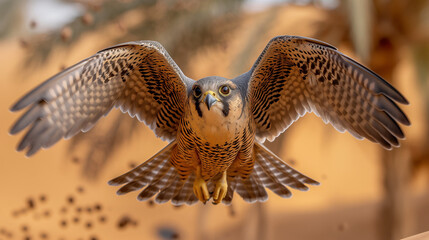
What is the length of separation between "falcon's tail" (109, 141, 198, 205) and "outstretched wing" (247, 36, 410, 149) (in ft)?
2.05

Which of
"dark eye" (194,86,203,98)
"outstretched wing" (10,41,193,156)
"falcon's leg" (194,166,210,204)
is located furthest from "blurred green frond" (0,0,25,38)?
"dark eye" (194,86,203,98)

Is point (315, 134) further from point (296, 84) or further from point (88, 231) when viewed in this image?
point (296, 84)

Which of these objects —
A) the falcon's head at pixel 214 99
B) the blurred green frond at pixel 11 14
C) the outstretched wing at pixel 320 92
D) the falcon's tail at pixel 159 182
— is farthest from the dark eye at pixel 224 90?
the blurred green frond at pixel 11 14

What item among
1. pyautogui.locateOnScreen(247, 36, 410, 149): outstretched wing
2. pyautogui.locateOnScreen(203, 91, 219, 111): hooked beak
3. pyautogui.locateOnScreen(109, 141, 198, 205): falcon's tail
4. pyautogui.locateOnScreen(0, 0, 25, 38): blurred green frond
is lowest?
pyautogui.locateOnScreen(109, 141, 198, 205): falcon's tail

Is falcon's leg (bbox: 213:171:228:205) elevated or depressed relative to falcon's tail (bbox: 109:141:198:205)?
depressed

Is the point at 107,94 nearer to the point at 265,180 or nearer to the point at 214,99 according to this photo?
the point at 214,99

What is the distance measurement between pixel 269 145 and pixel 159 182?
4054 mm

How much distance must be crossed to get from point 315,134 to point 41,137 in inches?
245

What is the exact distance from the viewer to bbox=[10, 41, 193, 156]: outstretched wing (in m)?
2.38

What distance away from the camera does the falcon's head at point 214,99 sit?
226 centimetres

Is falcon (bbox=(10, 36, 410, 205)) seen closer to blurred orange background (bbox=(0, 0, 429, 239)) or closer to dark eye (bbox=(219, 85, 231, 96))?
dark eye (bbox=(219, 85, 231, 96))

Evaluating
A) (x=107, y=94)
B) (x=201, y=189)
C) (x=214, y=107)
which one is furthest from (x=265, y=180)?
(x=107, y=94)

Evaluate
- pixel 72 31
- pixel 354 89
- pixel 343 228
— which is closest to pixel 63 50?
pixel 72 31

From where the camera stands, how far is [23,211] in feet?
25.0
